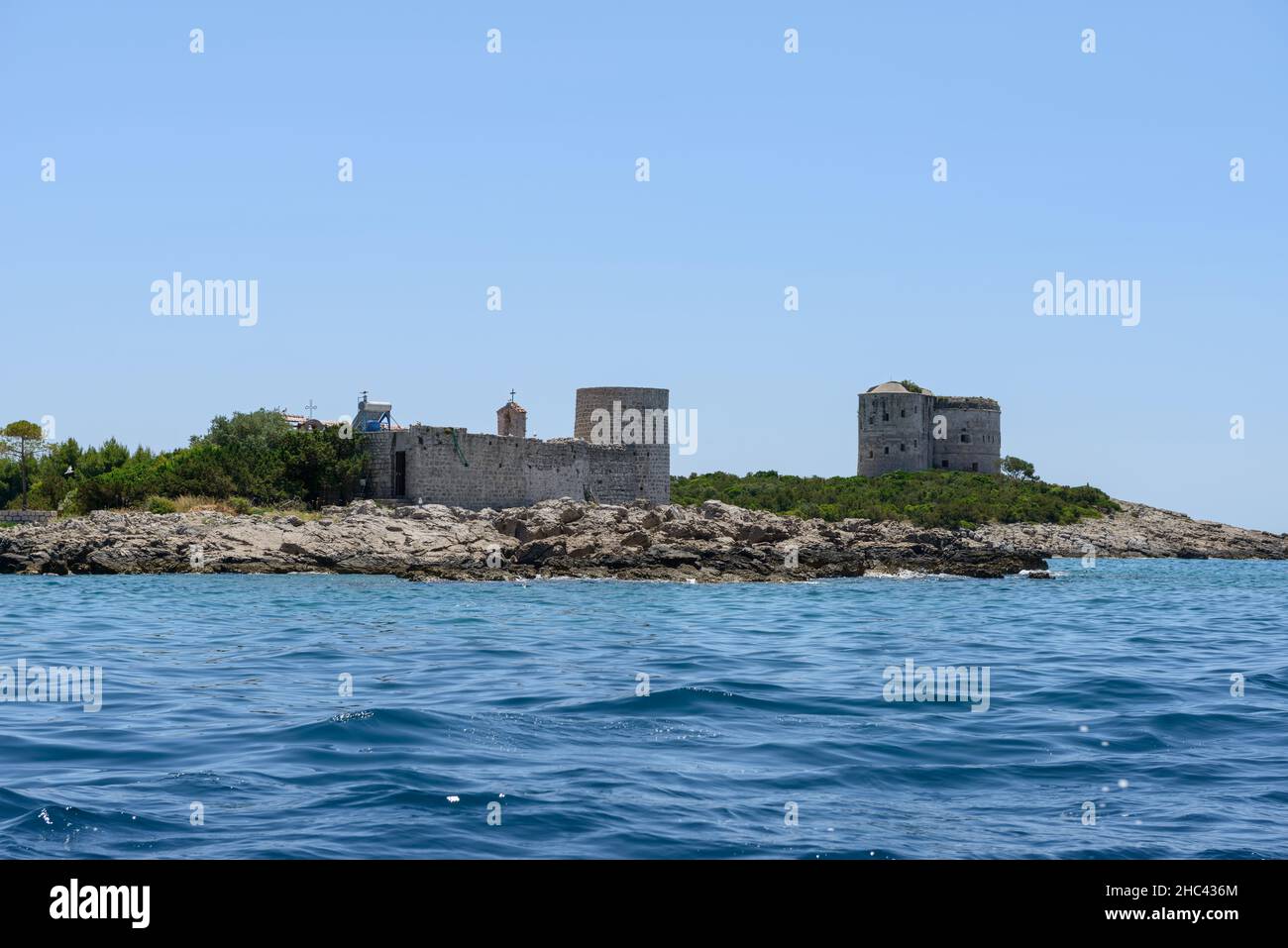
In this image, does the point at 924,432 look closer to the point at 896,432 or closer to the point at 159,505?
the point at 896,432

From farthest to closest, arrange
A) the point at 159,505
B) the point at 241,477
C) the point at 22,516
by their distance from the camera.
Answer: the point at 22,516
the point at 241,477
the point at 159,505

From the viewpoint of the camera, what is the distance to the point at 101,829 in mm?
6016

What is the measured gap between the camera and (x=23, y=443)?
44.7 meters

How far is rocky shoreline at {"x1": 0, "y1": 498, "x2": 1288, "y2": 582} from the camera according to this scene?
27.7 m

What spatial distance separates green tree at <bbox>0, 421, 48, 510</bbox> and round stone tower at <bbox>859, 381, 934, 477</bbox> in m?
38.6

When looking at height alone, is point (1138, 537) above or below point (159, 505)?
below

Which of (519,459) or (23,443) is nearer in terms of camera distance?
(519,459)

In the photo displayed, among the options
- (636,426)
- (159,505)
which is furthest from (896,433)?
(159,505)

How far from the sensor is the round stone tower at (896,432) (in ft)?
209

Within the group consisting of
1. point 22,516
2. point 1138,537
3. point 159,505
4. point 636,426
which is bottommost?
point 1138,537

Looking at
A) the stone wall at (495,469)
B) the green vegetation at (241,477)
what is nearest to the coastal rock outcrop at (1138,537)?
the stone wall at (495,469)

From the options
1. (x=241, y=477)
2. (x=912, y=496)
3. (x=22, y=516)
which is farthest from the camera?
(x=912, y=496)

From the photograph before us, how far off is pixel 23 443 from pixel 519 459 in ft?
64.5
